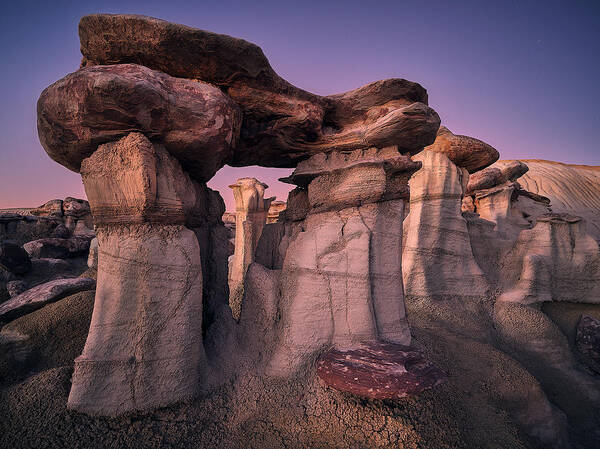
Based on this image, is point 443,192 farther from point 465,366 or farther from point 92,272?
point 92,272

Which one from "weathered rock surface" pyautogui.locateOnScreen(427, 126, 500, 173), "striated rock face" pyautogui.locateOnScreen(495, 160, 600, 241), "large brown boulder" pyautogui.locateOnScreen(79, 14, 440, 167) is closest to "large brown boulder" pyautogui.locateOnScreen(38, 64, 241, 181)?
"large brown boulder" pyautogui.locateOnScreen(79, 14, 440, 167)

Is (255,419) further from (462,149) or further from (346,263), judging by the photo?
(462,149)

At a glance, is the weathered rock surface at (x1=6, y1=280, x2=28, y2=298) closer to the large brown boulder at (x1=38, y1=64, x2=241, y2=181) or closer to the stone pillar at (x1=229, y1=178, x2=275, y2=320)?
the large brown boulder at (x1=38, y1=64, x2=241, y2=181)

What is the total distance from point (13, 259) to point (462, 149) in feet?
29.6

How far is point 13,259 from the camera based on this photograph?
529 cm

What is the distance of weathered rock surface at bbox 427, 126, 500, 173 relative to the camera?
4910mm

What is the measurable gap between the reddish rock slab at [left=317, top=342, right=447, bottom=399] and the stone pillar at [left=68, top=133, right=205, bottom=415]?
1.05 m

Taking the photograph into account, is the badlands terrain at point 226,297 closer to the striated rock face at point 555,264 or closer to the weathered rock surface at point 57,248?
the striated rock face at point 555,264

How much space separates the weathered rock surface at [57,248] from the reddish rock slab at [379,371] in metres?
8.77

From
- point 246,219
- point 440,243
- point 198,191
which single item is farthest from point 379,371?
point 246,219

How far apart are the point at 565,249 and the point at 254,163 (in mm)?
6421

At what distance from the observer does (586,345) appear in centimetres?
439

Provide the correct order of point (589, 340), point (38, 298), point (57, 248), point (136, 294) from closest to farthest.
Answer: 1. point (136, 294)
2. point (38, 298)
3. point (589, 340)
4. point (57, 248)

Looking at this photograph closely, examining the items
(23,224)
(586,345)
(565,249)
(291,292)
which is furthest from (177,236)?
(23,224)
